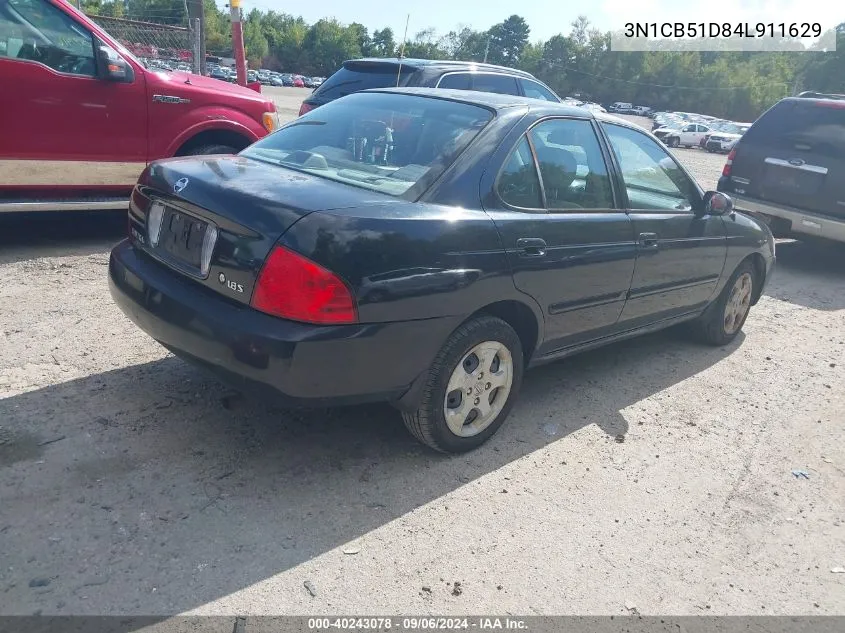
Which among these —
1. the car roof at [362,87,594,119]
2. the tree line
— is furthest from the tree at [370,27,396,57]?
the car roof at [362,87,594,119]

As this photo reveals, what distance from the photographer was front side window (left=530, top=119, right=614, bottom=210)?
3.74 m

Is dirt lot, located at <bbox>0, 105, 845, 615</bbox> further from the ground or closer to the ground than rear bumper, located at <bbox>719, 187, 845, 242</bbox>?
closer to the ground

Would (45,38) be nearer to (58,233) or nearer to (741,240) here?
(58,233)

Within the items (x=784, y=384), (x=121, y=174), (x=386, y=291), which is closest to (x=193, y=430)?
(x=386, y=291)

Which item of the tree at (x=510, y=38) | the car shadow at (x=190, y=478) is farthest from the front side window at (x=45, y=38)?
the tree at (x=510, y=38)

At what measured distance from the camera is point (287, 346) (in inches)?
109

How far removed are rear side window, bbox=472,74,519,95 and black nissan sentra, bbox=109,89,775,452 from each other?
398 centimetres

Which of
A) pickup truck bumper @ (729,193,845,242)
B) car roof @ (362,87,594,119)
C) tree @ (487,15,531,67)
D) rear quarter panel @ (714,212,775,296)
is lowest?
pickup truck bumper @ (729,193,845,242)

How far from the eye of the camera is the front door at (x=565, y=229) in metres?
3.51

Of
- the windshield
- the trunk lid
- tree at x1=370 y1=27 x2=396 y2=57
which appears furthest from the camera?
tree at x1=370 y1=27 x2=396 y2=57

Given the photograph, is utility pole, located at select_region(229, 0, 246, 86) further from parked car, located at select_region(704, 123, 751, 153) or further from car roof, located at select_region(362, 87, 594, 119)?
parked car, located at select_region(704, 123, 751, 153)

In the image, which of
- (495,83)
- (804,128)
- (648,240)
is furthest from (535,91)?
(648,240)

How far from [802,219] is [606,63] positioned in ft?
336

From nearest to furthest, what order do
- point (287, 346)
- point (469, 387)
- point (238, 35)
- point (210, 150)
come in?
point (287, 346) → point (469, 387) → point (210, 150) → point (238, 35)
